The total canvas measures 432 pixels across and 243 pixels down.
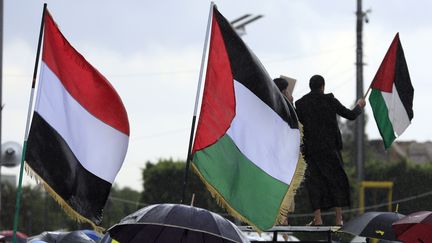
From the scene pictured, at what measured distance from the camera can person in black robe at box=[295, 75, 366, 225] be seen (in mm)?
11742

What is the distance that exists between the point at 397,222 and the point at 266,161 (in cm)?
250

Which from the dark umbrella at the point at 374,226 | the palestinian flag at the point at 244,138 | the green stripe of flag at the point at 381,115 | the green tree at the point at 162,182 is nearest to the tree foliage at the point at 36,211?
the green tree at the point at 162,182

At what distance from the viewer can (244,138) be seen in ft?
33.2

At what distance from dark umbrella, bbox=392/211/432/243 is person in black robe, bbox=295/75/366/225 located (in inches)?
25.4

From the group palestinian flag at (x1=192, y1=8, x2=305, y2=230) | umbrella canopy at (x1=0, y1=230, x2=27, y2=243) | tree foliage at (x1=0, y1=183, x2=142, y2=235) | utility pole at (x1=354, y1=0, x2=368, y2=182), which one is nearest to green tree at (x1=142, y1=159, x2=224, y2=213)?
utility pole at (x1=354, y1=0, x2=368, y2=182)

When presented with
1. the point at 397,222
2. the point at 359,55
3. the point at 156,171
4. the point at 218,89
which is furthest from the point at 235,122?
the point at 156,171

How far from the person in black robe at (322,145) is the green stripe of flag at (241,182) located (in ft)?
5.83

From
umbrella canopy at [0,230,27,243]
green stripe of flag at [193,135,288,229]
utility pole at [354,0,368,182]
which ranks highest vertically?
utility pole at [354,0,368,182]

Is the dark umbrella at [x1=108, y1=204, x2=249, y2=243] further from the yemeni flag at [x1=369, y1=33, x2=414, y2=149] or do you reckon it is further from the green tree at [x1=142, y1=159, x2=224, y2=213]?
the green tree at [x1=142, y1=159, x2=224, y2=213]

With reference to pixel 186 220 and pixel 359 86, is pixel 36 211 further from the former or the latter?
pixel 186 220

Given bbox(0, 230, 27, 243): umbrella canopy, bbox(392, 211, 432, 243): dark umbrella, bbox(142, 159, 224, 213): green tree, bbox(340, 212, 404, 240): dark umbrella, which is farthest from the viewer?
bbox(142, 159, 224, 213): green tree

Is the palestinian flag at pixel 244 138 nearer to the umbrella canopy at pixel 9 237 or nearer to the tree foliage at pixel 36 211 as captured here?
the umbrella canopy at pixel 9 237

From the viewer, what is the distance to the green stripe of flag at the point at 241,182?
9812 mm

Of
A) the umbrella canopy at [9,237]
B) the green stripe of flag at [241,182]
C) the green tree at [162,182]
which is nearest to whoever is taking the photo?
the green stripe of flag at [241,182]
